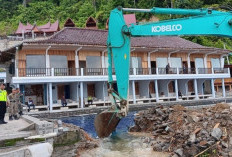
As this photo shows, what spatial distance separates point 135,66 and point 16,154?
22.5 meters

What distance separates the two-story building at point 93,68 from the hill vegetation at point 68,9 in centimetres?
1380

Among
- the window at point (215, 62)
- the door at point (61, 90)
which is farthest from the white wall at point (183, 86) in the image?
the door at point (61, 90)

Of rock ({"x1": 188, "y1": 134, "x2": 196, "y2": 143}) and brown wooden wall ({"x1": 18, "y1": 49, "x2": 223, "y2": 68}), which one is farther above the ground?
brown wooden wall ({"x1": 18, "y1": 49, "x2": 223, "y2": 68})

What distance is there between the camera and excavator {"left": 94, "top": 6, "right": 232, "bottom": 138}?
8.39m

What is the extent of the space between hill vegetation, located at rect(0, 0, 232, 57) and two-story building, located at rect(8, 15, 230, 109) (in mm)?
13800

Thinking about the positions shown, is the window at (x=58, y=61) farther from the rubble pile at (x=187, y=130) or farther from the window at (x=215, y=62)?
the window at (x=215, y=62)

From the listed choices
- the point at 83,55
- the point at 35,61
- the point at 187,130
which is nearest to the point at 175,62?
the point at 83,55

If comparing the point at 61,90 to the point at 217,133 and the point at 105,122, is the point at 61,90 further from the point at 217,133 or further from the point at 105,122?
the point at 217,133

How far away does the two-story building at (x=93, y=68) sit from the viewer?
20750 mm

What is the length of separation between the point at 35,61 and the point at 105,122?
45.6ft

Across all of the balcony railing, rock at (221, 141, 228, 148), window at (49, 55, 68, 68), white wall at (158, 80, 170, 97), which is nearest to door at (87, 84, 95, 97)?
the balcony railing

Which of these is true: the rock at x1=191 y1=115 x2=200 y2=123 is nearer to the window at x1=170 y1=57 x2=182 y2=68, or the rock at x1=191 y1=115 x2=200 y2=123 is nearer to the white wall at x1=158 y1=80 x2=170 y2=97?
the white wall at x1=158 y1=80 x2=170 y2=97

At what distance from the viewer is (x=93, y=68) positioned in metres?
22.5

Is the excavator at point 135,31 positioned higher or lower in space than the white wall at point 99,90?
higher
